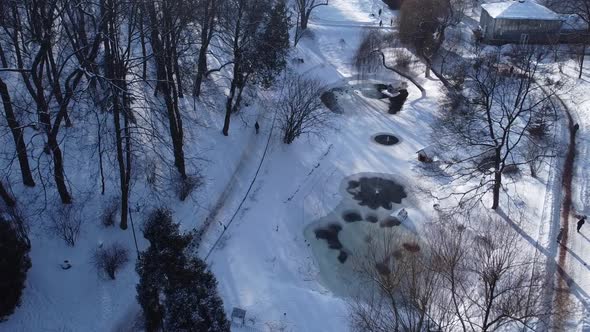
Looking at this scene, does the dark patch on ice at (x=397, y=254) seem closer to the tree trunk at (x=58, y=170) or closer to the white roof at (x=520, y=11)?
the tree trunk at (x=58, y=170)

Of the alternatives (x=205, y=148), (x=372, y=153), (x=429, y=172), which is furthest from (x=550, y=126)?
(x=205, y=148)

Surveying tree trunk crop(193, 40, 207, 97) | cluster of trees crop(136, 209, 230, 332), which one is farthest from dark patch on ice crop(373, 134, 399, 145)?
cluster of trees crop(136, 209, 230, 332)

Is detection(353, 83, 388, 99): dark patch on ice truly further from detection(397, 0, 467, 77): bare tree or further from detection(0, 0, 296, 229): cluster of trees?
detection(0, 0, 296, 229): cluster of trees

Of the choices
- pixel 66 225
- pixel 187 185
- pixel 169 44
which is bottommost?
pixel 187 185

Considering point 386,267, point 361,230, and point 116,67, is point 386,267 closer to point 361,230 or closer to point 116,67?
point 361,230

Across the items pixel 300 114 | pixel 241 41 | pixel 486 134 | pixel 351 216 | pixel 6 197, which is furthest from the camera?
pixel 300 114

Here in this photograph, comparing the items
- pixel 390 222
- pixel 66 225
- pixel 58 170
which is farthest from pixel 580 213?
pixel 58 170

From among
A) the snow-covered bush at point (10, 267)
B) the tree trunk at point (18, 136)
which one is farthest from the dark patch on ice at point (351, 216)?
A: the tree trunk at point (18, 136)
